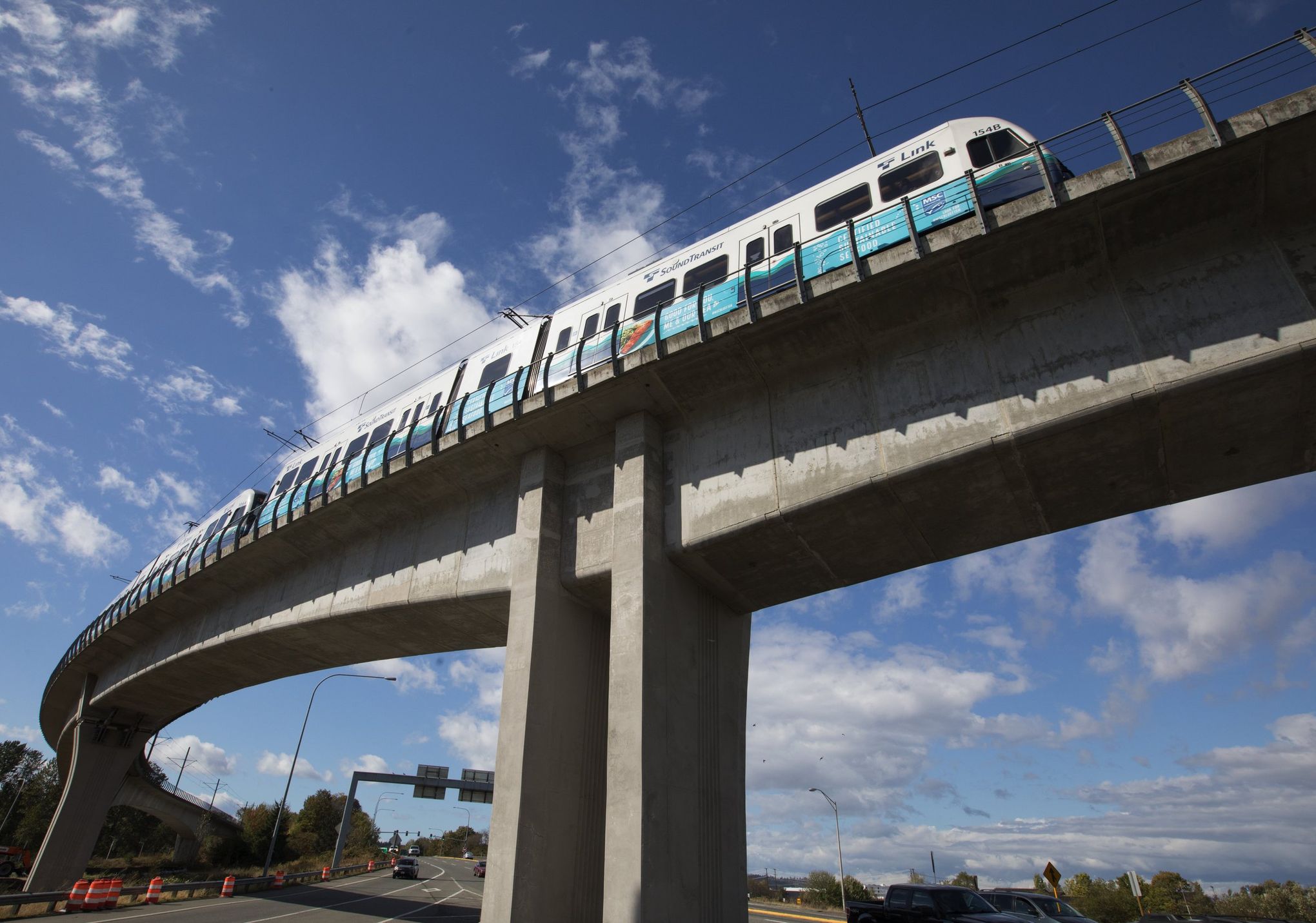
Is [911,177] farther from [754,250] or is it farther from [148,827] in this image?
[148,827]

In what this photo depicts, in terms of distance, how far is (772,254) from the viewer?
14.3 meters

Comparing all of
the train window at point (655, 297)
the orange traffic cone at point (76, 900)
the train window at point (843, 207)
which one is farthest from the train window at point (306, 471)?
the train window at point (843, 207)

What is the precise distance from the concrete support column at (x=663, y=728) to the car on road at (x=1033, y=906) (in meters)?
5.20

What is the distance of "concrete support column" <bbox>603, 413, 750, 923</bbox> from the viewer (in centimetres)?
1180

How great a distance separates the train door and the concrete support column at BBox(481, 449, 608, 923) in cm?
640

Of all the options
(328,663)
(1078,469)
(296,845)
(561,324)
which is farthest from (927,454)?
(296,845)

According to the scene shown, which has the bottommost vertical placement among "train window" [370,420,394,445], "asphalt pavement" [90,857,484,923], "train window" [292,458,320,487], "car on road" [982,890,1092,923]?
"asphalt pavement" [90,857,484,923]

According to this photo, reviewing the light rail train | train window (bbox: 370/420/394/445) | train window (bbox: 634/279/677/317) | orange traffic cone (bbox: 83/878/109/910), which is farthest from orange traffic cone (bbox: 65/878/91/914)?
train window (bbox: 634/279/677/317)

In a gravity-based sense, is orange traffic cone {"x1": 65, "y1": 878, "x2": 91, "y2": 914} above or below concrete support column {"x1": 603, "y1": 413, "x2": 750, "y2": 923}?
below

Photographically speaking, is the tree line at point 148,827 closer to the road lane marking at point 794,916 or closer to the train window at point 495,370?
the road lane marking at point 794,916

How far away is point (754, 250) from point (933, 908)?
13.0 m

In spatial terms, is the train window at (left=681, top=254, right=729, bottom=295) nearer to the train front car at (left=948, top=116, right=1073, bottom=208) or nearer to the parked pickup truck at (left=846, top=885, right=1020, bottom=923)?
the train front car at (left=948, top=116, right=1073, bottom=208)

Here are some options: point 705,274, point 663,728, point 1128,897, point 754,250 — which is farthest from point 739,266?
point 1128,897

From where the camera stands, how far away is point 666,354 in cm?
1388
